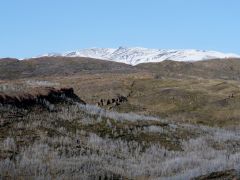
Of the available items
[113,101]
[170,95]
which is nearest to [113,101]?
[113,101]

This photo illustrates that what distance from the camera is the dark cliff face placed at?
2830 centimetres

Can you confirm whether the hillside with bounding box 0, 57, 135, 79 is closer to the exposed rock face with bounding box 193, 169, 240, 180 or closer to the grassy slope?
the grassy slope

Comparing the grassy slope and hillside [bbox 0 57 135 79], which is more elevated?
hillside [bbox 0 57 135 79]

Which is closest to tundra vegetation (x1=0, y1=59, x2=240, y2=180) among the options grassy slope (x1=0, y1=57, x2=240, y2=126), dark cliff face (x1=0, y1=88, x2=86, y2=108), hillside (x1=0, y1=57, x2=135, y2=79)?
dark cliff face (x1=0, y1=88, x2=86, y2=108)

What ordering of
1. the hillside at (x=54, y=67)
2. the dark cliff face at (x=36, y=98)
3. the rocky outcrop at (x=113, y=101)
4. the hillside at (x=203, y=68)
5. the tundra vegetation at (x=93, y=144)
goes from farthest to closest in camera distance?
1. the hillside at (x=203, y=68)
2. the hillside at (x=54, y=67)
3. the rocky outcrop at (x=113, y=101)
4. the dark cliff face at (x=36, y=98)
5. the tundra vegetation at (x=93, y=144)

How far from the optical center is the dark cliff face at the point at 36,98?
28303 mm

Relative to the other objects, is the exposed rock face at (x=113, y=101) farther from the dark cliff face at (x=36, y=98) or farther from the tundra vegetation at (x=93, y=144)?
the dark cliff face at (x=36, y=98)

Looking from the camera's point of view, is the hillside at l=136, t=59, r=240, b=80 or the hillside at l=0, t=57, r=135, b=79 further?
the hillside at l=136, t=59, r=240, b=80

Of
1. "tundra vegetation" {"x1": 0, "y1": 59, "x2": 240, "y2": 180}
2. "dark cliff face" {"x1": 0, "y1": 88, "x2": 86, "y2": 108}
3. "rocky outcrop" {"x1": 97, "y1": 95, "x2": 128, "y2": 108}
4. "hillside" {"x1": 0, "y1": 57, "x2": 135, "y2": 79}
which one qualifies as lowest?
"rocky outcrop" {"x1": 97, "y1": 95, "x2": 128, "y2": 108}

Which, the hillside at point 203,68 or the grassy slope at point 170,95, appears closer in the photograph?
the grassy slope at point 170,95

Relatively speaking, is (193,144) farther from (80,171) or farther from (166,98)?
(166,98)

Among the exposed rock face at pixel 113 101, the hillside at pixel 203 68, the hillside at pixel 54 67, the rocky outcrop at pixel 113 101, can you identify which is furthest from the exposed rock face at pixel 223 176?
the hillside at pixel 203 68

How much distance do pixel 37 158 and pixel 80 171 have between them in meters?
3.09

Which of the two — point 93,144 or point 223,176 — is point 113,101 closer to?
point 93,144
